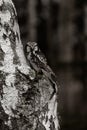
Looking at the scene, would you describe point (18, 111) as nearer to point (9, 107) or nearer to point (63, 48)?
point (9, 107)

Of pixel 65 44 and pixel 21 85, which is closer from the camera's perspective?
pixel 21 85

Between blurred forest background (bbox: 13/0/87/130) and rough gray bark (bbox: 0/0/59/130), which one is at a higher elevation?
rough gray bark (bbox: 0/0/59/130)

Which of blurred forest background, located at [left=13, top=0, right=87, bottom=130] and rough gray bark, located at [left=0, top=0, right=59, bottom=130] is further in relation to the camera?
blurred forest background, located at [left=13, top=0, right=87, bottom=130]

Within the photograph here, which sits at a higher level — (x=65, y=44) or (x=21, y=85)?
(x=21, y=85)

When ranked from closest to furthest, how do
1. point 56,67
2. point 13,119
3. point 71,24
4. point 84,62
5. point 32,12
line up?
point 13,119, point 84,62, point 56,67, point 71,24, point 32,12

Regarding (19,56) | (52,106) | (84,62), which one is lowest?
(84,62)

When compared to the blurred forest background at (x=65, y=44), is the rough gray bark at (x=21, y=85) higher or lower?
higher

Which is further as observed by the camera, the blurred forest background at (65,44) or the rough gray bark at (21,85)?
the blurred forest background at (65,44)

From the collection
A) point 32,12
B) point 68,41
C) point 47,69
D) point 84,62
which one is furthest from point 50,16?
point 47,69
